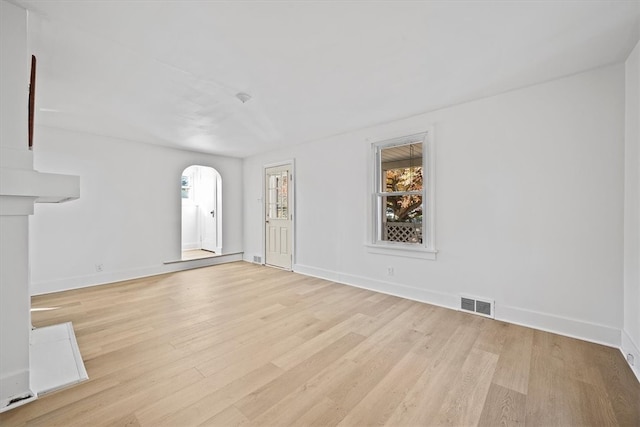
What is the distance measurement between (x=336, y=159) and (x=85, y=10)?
3.30 metres

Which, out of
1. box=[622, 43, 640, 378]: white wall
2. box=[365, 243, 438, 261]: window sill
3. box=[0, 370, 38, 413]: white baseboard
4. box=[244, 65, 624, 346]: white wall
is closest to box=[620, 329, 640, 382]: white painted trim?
box=[622, 43, 640, 378]: white wall

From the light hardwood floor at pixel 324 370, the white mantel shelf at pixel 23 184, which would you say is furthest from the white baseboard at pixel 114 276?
the white mantel shelf at pixel 23 184

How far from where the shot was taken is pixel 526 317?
2.73 m

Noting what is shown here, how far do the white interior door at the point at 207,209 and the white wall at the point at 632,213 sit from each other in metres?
7.04

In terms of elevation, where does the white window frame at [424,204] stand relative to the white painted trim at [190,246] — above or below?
above

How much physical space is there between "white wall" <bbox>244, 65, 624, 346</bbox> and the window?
0.47 ft

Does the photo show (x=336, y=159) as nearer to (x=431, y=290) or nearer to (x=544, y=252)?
(x=431, y=290)

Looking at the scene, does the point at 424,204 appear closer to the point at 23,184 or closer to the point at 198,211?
the point at 23,184

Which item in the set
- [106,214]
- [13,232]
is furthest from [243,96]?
[106,214]

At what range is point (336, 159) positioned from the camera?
4.44m

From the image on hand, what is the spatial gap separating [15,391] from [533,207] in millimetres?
4382

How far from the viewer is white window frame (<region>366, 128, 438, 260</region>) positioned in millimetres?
3387

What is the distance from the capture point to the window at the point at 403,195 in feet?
11.3

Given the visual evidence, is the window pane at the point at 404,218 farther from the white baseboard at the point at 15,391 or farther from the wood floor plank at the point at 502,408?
the white baseboard at the point at 15,391
